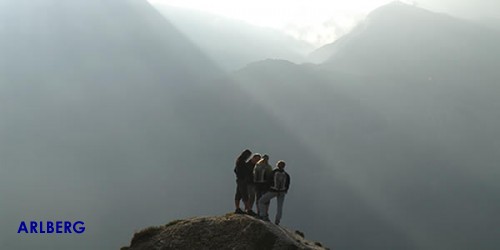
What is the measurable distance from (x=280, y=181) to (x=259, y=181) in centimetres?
92

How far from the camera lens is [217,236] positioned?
17.8 meters

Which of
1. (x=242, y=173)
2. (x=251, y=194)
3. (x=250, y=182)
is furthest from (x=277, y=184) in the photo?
(x=242, y=173)

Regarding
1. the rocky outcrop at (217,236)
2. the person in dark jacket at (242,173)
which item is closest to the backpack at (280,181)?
the person in dark jacket at (242,173)

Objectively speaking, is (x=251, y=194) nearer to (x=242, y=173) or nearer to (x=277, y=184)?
(x=242, y=173)

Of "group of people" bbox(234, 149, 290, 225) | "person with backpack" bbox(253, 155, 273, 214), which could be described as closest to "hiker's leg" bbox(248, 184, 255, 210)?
"group of people" bbox(234, 149, 290, 225)

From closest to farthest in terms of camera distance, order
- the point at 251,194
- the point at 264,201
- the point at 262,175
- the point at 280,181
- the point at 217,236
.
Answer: the point at 217,236 < the point at 262,175 < the point at 280,181 < the point at 264,201 < the point at 251,194

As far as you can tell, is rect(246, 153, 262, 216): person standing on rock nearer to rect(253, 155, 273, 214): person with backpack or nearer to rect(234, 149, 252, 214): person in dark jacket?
rect(234, 149, 252, 214): person in dark jacket

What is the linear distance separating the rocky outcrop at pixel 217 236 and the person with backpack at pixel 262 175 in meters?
1.96

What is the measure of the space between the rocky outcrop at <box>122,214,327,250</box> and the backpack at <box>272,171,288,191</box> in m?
2.21

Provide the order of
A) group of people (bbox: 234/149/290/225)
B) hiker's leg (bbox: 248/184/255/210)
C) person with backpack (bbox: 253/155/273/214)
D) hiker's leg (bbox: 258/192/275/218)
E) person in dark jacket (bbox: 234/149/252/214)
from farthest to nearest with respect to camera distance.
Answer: hiker's leg (bbox: 248/184/255/210) < person in dark jacket (bbox: 234/149/252/214) < hiker's leg (bbox: 258/192/275/218) < group of people (bbox: 234/149/290/225) < person with backpack (bbox: 253/155/273/214)

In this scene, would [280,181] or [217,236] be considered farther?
[280,181]

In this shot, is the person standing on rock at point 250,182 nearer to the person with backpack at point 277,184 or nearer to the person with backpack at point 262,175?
the person with backpack at point 262,175

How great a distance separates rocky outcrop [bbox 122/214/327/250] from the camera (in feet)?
55.8

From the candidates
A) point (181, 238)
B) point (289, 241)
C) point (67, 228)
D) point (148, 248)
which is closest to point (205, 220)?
point (181, 238)
